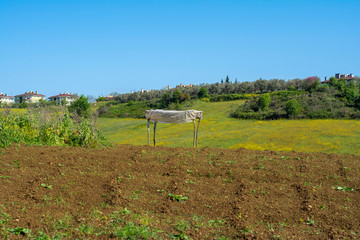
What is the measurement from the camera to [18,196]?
666 cm

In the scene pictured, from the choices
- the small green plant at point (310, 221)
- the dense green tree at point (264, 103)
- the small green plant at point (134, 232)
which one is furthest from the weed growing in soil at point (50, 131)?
the dense green tree at point (264, 103)

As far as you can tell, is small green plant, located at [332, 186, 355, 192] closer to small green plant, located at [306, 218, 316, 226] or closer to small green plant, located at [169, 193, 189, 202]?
small green plant, located at [306, 218, 316, 226]

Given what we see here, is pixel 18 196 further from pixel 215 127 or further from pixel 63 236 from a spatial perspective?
pixel 215 127

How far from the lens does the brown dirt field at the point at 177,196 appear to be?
211 inches

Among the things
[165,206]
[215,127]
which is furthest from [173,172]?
[215,127]

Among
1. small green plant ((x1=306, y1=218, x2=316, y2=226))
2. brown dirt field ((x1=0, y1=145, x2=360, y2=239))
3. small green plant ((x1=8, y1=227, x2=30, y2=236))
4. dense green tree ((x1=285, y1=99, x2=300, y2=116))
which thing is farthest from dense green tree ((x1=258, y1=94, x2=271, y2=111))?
small green plant ((x1=8, y1=227, x2=30, y2=236))

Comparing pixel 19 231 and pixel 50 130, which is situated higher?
pixel 50 130

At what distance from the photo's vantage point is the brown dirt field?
17.6 feet

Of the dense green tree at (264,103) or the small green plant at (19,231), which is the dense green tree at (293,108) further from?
→ the small green plant at (19,231)

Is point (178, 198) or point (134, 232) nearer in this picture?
point (134, 232)

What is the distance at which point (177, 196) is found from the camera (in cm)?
679

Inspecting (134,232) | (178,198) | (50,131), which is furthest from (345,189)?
(50,131)

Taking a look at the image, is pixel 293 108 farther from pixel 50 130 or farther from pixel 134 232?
pixel 134 232

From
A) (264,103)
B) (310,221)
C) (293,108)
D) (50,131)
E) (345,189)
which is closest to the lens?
(310,221)
